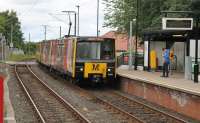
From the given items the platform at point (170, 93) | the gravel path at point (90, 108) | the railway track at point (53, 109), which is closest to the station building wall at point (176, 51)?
the platform at point (170, 93)

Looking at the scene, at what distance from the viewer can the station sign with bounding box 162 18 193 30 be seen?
2292 centimetres

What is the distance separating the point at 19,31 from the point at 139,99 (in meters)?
114

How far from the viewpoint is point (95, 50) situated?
26156mm

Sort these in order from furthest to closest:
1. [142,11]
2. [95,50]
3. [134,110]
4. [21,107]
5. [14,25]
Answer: [14,25] → [142,11] → [95,50] → [21,107] → [134,110]

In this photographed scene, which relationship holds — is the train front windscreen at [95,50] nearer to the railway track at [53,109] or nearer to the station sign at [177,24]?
the railway track at [53,109]

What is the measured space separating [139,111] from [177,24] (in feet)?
21.2

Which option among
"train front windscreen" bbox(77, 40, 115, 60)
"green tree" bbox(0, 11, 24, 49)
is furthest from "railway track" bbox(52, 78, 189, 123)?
"green tree" bbox(0, 11, 24, 49)

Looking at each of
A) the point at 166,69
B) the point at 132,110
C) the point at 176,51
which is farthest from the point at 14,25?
the point at 132,110

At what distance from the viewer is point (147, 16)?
42.3 m

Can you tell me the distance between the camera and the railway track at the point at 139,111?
15505 mm

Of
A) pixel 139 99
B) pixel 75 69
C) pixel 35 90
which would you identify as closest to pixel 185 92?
pixel 139 99

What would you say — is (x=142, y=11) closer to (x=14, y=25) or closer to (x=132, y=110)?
(x=132, y=110)

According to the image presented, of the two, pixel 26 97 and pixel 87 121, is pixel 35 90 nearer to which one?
pixel 26 97

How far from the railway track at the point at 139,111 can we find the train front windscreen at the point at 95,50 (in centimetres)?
229
